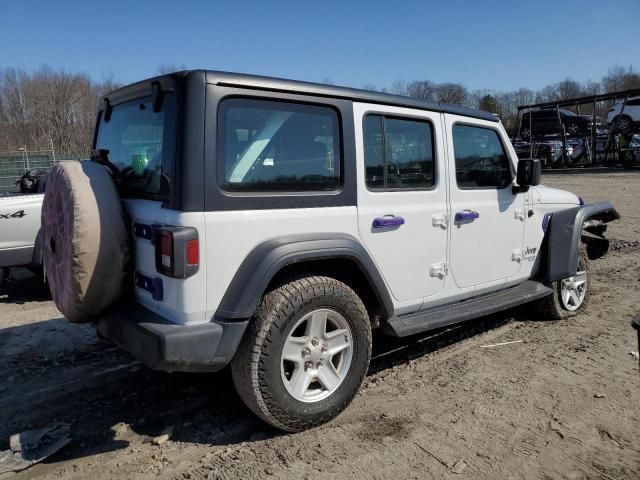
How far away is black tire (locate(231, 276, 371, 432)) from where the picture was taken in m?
2.68

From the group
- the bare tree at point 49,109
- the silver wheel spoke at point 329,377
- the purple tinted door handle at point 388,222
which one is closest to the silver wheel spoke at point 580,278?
the purple tinted door handle at point 388,222

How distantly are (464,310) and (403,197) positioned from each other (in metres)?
1.07

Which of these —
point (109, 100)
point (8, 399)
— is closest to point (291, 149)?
point (109, 100)

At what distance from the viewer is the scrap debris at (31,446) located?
264cm

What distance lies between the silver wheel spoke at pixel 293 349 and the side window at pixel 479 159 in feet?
5.90

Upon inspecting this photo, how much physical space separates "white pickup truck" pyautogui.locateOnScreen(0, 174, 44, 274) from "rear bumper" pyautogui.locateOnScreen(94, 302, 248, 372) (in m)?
3.71

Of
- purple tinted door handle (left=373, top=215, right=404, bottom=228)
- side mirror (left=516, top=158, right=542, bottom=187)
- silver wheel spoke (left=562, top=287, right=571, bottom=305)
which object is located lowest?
silver wheel spoke (left=562, top=287, right=571, bottom=305)

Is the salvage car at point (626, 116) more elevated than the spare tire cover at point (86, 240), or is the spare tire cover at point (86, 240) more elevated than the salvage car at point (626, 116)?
the salvage car at point (626, 116)

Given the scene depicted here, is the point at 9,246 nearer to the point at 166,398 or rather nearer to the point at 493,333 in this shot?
the point at 166,398

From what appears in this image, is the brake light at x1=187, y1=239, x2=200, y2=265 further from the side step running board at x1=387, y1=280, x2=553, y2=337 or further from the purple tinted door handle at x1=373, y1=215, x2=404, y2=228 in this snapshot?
the side step running board at x1=387, y1=280, x2=553, y2=337

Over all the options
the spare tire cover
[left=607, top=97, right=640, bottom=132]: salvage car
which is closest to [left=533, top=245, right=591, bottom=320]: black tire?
the spare tire cover

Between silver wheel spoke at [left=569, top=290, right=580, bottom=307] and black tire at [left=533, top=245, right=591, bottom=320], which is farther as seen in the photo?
silver wheel spoke at [left=569, top=290, right=580, bottom=307]

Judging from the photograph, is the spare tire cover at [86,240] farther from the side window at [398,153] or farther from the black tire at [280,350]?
the side window at [398,153]

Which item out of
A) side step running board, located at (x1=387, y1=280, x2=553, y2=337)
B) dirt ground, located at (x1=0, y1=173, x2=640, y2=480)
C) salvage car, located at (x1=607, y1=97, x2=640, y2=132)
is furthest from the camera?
salvage car, located at (x1=607, y1=97, x2=640, y2=132)
